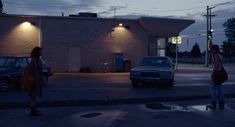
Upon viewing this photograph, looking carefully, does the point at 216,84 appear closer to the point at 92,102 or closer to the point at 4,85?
the point at 92,102

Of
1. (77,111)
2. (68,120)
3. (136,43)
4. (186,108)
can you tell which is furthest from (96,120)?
(136,43)

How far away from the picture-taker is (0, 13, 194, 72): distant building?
1415 inches

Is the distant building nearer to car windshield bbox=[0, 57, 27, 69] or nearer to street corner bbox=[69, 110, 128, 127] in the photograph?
car windshield bbox=[0, 57, 27, 69]

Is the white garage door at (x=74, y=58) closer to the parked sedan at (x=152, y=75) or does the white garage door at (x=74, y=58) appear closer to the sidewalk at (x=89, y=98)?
the parked sedan at (x=152, y=75)

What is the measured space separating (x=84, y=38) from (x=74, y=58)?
1802 millimetres

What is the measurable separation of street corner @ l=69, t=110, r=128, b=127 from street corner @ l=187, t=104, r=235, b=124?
216 cm

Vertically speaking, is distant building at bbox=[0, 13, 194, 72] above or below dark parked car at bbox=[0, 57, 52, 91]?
above

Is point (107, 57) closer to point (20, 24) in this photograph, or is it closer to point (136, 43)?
point (136, 43)

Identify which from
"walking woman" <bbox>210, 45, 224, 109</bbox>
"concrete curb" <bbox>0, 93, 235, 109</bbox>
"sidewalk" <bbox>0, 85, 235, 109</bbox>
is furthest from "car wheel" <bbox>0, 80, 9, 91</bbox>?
"walking woman" <bbox>210, 45, 224, 109</bbox>

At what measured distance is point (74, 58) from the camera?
37375 millimetres

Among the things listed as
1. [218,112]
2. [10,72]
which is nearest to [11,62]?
[10,72]

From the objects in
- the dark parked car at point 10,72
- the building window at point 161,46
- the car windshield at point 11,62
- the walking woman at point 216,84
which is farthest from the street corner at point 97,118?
the building window at point 161,46

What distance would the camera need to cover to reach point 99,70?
38.0 metres

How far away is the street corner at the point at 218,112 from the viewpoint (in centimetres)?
1147
